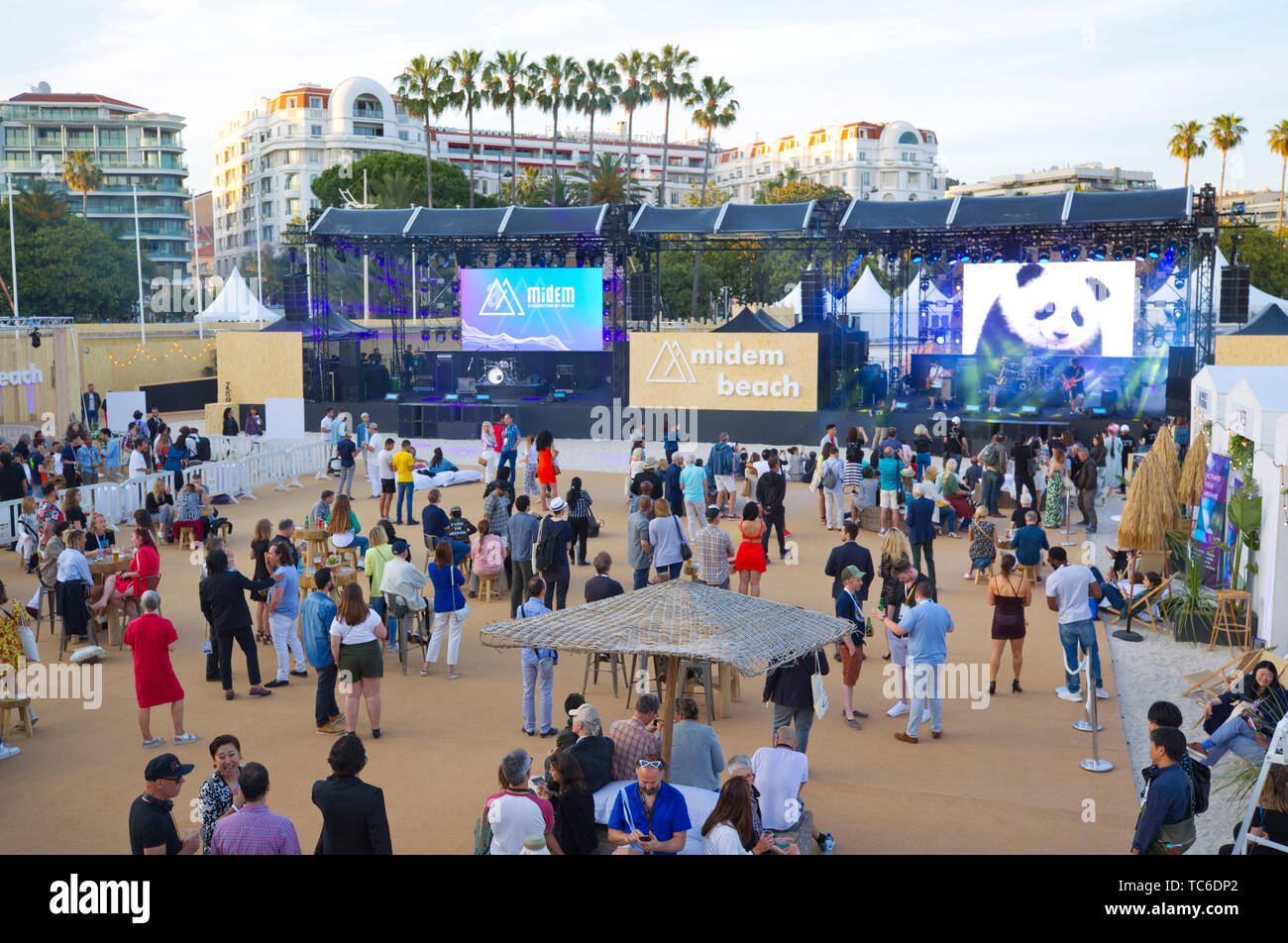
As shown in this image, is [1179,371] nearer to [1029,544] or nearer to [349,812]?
[1029,544]

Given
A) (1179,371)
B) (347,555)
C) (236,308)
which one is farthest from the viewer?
(236,308)

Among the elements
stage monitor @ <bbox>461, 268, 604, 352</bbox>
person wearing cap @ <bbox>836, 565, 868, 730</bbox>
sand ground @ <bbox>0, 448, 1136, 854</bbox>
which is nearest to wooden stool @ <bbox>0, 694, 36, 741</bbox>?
sand ground @ <bbox>0, 448, 1136, 854</bbox>

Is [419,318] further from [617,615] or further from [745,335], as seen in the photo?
[617,615]

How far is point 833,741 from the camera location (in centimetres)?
919

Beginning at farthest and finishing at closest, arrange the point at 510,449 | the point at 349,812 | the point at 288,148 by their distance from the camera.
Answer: the point at 288,148 → the point at 510,449 → the point at 349,812

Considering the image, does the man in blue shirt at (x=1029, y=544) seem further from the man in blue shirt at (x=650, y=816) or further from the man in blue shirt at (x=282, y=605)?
the man in blue shirt at (x=650, y=816)

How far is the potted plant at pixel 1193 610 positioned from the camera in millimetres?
11930

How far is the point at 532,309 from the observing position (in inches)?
1212

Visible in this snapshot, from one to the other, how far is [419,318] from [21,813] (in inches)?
1795

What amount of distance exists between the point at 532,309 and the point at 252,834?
26.3m

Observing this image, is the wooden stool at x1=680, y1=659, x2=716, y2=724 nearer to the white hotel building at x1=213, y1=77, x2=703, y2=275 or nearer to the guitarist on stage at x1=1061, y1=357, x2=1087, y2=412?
the guitarist on stage at x1=1061, y1=357, x2=1087, y2=412

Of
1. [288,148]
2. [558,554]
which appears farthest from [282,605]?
[288,148]

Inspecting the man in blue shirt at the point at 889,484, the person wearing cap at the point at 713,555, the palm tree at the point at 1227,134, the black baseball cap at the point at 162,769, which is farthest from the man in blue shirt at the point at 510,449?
the palm tree at the point at 1227,134

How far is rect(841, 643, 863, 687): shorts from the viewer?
30.8ft
